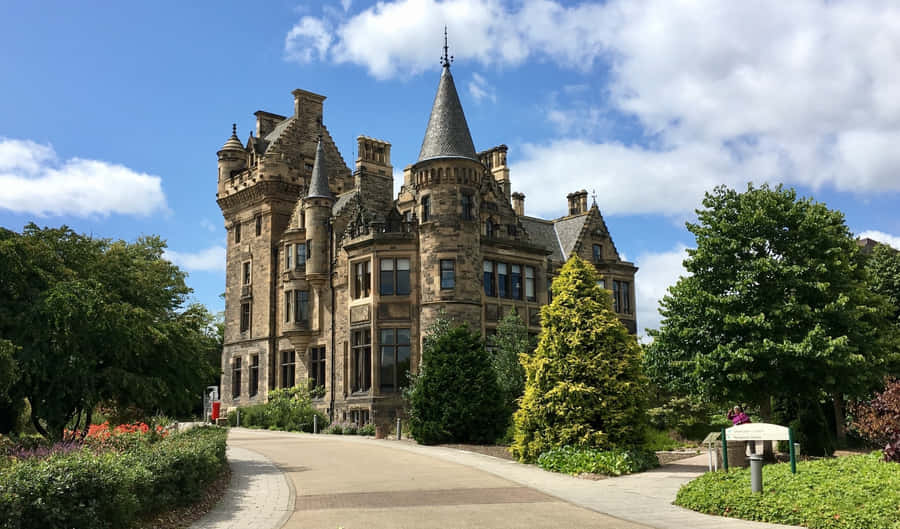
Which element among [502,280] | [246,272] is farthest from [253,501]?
[246,272]

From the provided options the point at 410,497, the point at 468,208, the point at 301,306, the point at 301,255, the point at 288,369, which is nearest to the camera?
the point at 410,497

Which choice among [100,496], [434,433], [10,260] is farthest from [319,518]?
[434,433]

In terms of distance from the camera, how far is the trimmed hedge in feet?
32.1

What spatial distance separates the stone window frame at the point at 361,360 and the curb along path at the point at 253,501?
1587 centimetres

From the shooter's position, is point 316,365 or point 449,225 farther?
point 316,365

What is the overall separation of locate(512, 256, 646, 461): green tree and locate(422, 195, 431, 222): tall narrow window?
1462 cm

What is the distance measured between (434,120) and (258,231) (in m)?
17.7

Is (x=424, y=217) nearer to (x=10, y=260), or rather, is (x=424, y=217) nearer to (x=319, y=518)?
(x=10, y=260)

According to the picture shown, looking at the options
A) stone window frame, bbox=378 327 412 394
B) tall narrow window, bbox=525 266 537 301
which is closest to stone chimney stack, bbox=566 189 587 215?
Answer: tall narrow window, bbox=525 266 537 301

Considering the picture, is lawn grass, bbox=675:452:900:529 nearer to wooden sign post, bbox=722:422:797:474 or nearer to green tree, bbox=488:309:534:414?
wooden sign post, bbox=722:422:797:474

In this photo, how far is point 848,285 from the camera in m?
23.3

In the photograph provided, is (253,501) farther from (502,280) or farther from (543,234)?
(543,234)

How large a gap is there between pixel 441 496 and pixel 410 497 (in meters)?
0.65

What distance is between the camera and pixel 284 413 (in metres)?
42.4
